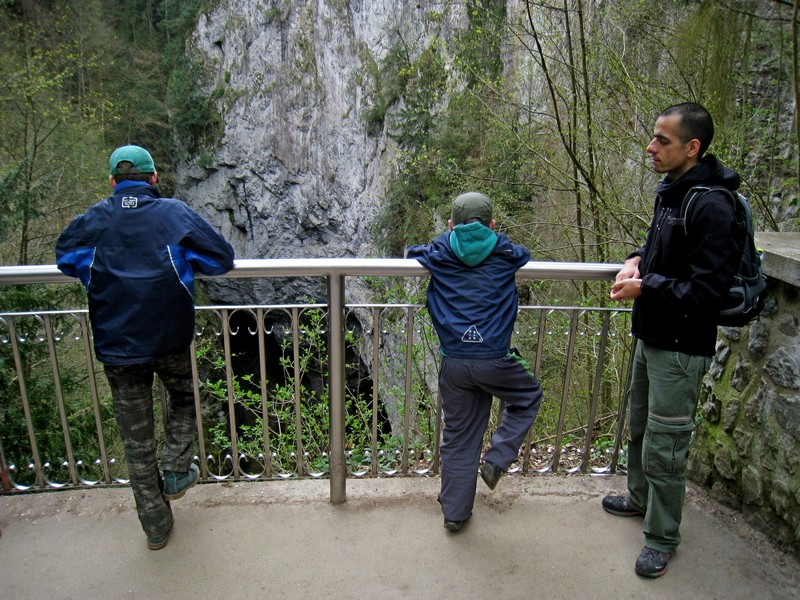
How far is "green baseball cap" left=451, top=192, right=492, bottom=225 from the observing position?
2.18 m

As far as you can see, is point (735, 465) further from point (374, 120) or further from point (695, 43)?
point (374, 120)

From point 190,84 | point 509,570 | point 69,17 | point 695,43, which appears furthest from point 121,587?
point 190,84

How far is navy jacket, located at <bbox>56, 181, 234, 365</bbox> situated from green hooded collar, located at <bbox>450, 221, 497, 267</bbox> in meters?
1.00

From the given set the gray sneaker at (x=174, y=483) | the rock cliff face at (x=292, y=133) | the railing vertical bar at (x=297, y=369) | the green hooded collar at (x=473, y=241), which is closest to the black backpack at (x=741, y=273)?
the green hooded collar at (x=473, y=241)

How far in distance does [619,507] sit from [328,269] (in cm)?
173

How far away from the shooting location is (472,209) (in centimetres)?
217

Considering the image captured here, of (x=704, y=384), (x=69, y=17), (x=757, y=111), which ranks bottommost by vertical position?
(x=704, y=384)

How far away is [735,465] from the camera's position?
8.21ft

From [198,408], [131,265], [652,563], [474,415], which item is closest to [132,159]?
[131,265]

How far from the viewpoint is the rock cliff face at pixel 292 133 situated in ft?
67.7

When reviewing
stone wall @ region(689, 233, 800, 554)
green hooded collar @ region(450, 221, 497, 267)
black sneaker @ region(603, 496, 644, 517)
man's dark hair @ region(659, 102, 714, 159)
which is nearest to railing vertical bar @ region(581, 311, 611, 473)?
black sneaker @ region(603, 496, 644, 517)

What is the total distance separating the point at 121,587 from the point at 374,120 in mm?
19645

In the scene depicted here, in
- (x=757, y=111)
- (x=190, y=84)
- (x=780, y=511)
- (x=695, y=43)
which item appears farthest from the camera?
(x=190, y=84)

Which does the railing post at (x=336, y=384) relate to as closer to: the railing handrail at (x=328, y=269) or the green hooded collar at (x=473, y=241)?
the railing handrail at (x=328, y=269)
